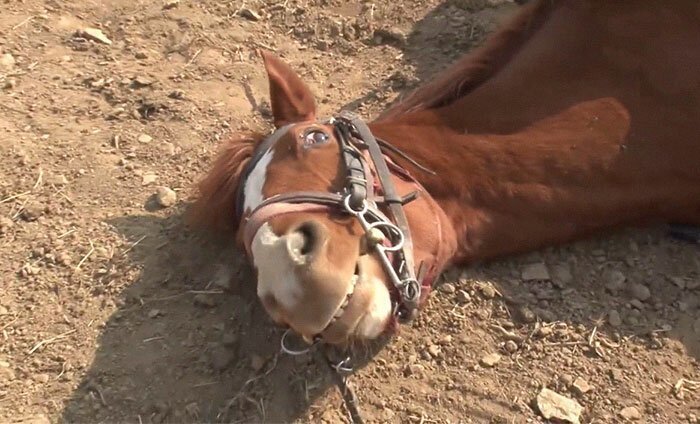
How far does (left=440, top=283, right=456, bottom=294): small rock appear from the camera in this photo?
10.1 feet

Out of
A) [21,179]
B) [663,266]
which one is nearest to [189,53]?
[21,179]

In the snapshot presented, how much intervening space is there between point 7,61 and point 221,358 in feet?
6.78

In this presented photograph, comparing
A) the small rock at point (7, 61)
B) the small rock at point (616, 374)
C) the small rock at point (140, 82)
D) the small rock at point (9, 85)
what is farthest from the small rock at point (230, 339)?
the small rock at point (7, 61)

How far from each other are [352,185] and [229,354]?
77 centimetres

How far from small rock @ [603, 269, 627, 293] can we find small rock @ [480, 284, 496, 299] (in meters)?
0.41

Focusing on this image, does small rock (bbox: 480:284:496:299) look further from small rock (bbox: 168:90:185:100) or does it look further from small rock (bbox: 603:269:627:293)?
small rock (bbox: 168:90:185:100)

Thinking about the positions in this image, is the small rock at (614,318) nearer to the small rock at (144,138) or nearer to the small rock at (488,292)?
the small rock at (488,292)

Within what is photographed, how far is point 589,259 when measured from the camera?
3164 millimetres

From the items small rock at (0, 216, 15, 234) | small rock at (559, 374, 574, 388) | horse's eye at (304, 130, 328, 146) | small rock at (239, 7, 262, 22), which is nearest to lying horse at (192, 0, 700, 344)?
horse's eye at (304, 130, 328, 146)

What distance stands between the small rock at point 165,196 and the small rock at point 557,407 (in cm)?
162

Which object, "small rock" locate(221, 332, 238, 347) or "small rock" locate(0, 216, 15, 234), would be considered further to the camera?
"small rock" locate(0, 216, 15, 234)

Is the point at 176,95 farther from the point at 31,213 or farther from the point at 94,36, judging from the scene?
the point at 31,213

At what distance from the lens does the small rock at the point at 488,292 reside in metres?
3.07

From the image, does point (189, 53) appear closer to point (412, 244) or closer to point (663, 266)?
point (412, 244)
